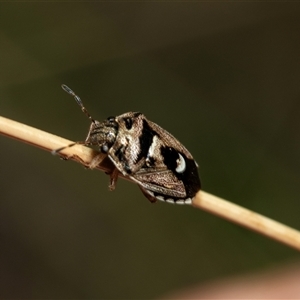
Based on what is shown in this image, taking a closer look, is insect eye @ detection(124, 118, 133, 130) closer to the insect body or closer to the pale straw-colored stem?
the insect body

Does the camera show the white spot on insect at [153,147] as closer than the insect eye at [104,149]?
No

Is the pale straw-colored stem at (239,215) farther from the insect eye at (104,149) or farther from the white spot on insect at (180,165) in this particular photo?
the white spot on insect at (180,165)

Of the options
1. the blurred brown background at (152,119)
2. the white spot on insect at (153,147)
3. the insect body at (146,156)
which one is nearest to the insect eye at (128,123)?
the insect body at (146,156)

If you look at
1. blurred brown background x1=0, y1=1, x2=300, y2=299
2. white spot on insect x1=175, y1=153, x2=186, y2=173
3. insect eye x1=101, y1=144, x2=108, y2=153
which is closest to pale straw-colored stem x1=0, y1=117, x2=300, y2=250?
insect eye x1=101, y1=144, x2=108, y2=153

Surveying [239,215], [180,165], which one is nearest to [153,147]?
[180,165]

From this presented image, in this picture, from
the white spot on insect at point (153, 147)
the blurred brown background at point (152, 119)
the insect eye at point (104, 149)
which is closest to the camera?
the insect eye at point (104, 149)

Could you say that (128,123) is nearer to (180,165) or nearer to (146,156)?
(146,156)
